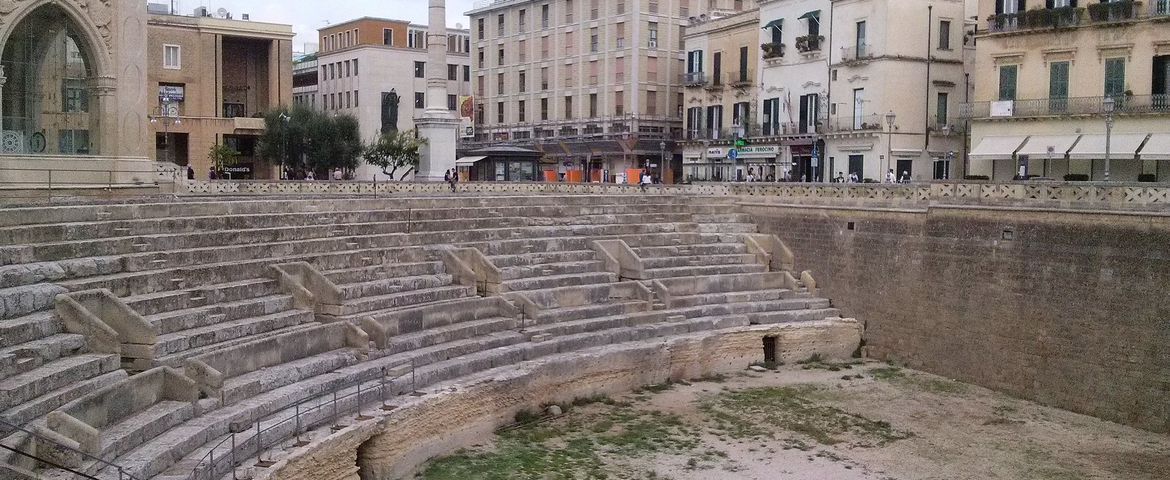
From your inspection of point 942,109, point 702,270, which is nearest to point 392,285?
point 702,270

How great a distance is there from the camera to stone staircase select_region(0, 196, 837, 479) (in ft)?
45.4

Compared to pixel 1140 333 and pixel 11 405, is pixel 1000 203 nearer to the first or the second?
pixel 1140 333

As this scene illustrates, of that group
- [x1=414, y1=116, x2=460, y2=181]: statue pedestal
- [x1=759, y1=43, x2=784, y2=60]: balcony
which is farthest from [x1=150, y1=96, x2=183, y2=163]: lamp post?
[x1=759, y1=43, x2=784, y2=60]: balcony

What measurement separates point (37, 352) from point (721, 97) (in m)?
37.9

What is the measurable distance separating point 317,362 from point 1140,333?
54.1 feet

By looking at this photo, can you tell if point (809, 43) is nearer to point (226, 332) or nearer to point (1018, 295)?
point (1018, 295)

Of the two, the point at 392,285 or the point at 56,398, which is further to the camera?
the point at 392,285

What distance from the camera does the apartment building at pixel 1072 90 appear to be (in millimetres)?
30219

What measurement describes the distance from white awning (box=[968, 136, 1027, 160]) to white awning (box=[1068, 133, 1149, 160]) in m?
1.94

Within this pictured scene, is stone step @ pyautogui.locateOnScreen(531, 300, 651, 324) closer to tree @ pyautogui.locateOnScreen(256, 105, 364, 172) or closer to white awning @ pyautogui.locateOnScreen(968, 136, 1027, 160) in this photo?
white awning @ pyautogui.locateOnScreen(968, 136, 1027, 160)

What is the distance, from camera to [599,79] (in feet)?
178

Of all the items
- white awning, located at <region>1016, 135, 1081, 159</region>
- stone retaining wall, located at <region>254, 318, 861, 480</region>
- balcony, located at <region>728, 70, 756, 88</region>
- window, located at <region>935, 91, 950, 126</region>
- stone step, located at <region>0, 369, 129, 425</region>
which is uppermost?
balcony, located at <region>728, 70, 756, 88</region>

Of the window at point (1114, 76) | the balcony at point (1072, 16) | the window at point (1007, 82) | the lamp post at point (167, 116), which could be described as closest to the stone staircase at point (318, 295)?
the window at point (1007, 82)

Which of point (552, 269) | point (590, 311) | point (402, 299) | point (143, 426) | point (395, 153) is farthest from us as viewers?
point (395, 153)
